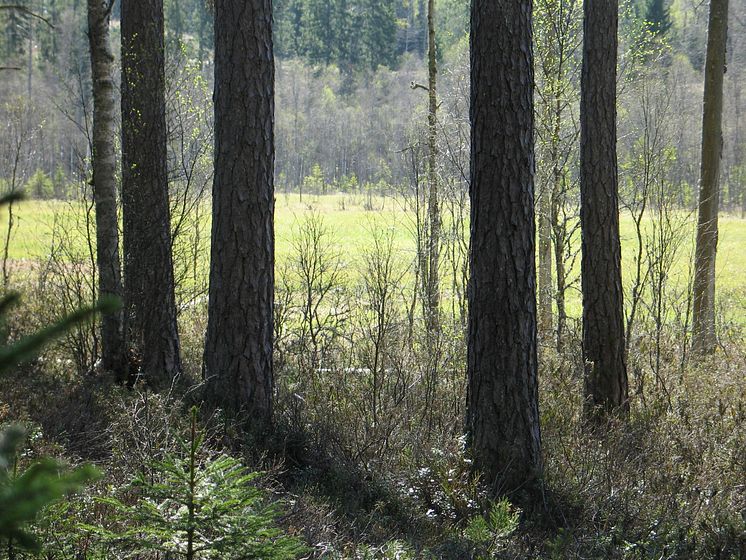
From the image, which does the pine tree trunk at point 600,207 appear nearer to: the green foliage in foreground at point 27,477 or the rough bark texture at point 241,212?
the rough bark texture at point 241,212

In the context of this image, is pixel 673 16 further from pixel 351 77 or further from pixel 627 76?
pixel 627 76

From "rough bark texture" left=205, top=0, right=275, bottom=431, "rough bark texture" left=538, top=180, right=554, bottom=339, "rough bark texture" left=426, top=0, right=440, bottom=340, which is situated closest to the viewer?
"rough bark texture" left=205, top=0, right=275, bottom=431

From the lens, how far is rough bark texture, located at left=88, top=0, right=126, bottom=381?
7.81m

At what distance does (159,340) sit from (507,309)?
4034 mm

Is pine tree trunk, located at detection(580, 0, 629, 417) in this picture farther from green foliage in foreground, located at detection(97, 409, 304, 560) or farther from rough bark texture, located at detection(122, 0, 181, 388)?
green foliage in foreground, located at detection(97, 409, 304, 560)

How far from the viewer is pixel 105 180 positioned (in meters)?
7.85

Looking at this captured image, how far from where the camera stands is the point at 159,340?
7906mm

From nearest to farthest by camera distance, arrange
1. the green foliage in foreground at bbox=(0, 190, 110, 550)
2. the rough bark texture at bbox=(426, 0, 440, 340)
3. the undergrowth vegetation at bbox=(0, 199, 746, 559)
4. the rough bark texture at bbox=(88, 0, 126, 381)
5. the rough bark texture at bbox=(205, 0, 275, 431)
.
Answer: the green foliage in foreground at bbox=(0, 190, 110, 550), the undergrowth vegetation at bbox=(0, 199, 746, 559), the rough bark texture at bbox=(205, 0, 275, 431), the rough bark texture at bbox=(88, 0, 126, 381), the rough bark texture at bbox=(426, 0, 440, 340)

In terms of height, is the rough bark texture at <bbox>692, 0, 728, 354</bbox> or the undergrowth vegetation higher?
the rough bark texture at <bbox>692, 0, 728, 354</bbox>

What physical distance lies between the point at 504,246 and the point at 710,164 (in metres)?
7.67

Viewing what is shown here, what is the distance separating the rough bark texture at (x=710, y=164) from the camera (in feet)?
38.2

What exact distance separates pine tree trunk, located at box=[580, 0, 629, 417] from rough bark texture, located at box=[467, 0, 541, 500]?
238cm

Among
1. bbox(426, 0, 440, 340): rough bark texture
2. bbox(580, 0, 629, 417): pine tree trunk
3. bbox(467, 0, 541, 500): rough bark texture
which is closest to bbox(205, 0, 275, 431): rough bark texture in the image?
bbox(467, 0, 541, 500): rough bark texture

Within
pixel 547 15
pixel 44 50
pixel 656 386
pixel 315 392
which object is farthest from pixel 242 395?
pixel 44 50
